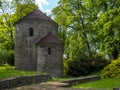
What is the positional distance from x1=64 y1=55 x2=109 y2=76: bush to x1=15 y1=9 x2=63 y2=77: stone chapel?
185 centimetres

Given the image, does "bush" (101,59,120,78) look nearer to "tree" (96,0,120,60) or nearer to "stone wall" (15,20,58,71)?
"tree" (96,0,120,60)

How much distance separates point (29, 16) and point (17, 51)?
5.18 m

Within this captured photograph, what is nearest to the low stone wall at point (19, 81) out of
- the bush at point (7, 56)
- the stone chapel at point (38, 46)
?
the stone chapel at point (38, 46)

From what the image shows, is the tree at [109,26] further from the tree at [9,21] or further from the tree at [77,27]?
the tree at [9,21]

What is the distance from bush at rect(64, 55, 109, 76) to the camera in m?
38.8

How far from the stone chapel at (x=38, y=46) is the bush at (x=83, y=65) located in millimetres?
1854

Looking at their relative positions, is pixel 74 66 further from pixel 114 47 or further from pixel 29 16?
pixel 29 16

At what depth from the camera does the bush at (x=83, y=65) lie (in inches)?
1529

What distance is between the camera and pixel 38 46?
122 feet

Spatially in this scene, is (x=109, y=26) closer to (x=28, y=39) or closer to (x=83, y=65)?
(x=83, y=65)

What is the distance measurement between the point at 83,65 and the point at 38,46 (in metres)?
6.79

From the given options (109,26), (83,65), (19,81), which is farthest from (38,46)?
(19,81)

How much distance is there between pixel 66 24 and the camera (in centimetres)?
4766

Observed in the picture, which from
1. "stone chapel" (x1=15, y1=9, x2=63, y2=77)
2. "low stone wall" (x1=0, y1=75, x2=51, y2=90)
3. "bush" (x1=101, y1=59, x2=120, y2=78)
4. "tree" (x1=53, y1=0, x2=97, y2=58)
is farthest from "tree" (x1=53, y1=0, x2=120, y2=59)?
"low stone wall" (x1=0, y1=75, x2=51, y2=90)
